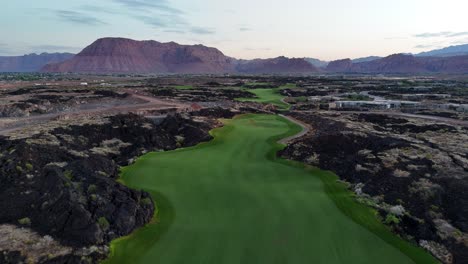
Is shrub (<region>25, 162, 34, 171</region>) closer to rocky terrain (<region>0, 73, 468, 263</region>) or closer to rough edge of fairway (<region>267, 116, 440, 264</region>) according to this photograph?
rocky terrain (<region>0, 73, 468, 263</region>)

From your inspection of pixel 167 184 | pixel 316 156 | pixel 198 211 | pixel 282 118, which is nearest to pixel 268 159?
pixel 316 156

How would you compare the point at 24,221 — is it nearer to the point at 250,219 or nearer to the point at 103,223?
the point at 103,223

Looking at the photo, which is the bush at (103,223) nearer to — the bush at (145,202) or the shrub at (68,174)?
the bush at (145,202)

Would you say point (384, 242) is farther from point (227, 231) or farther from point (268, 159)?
point (268, 159)

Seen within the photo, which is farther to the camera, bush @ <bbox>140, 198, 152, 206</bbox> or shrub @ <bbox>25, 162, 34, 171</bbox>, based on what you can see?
shrub @ <bbox>25, 162, 34, 171</bbox>

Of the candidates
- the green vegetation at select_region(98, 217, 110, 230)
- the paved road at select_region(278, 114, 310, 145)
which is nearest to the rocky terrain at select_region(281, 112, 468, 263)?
the paved road at select_region(278, 114, 310, 145)

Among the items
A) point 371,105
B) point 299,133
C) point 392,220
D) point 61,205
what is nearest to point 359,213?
point 392,220

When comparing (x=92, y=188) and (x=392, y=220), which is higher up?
(x=92, y=188)

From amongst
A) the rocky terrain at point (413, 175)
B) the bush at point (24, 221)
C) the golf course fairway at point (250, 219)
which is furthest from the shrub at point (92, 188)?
the rocky terrain at point (413, 175)
